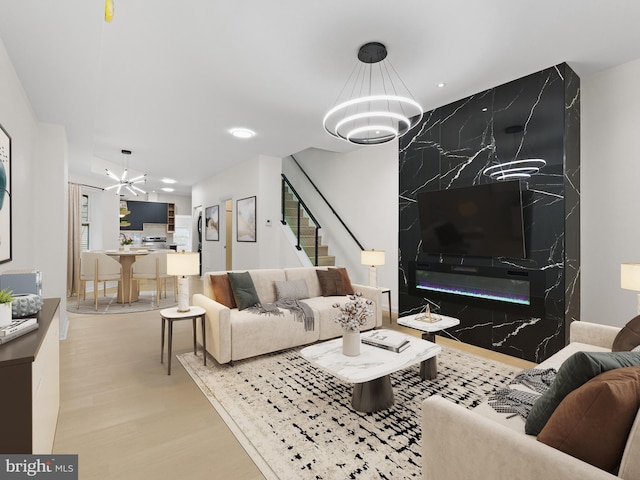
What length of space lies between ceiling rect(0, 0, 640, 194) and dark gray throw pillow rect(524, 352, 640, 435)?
2431 millimetres

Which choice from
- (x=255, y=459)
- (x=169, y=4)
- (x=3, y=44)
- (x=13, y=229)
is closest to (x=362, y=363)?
(x=255, y=459)

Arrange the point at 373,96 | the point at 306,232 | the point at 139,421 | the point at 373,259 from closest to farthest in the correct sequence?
the point at 139,421 → the point at 373,96 → the point at 373,259 → the point at 306,232

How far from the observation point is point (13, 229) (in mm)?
3008

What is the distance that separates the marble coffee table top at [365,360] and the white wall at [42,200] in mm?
2998

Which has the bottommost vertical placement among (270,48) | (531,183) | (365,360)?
(365,360)

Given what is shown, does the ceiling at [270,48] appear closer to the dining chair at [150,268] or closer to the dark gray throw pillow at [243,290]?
the dark gray throw pillow at [243,290]

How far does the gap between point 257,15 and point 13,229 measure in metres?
2.78

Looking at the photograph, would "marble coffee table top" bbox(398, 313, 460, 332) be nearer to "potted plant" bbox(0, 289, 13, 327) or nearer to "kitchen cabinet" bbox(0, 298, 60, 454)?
"kitchen cabinet" bbox(0, 298, 60, 454)

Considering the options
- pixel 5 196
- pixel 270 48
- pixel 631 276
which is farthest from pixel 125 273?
pixel 631 276

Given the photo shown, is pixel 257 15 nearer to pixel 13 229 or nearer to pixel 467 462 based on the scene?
pixel 13 229

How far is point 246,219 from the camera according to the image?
7156 mm

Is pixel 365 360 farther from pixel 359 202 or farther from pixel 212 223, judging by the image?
pixel 212 223

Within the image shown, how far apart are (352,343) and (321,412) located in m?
0.54

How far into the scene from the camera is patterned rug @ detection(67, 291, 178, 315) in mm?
5676
